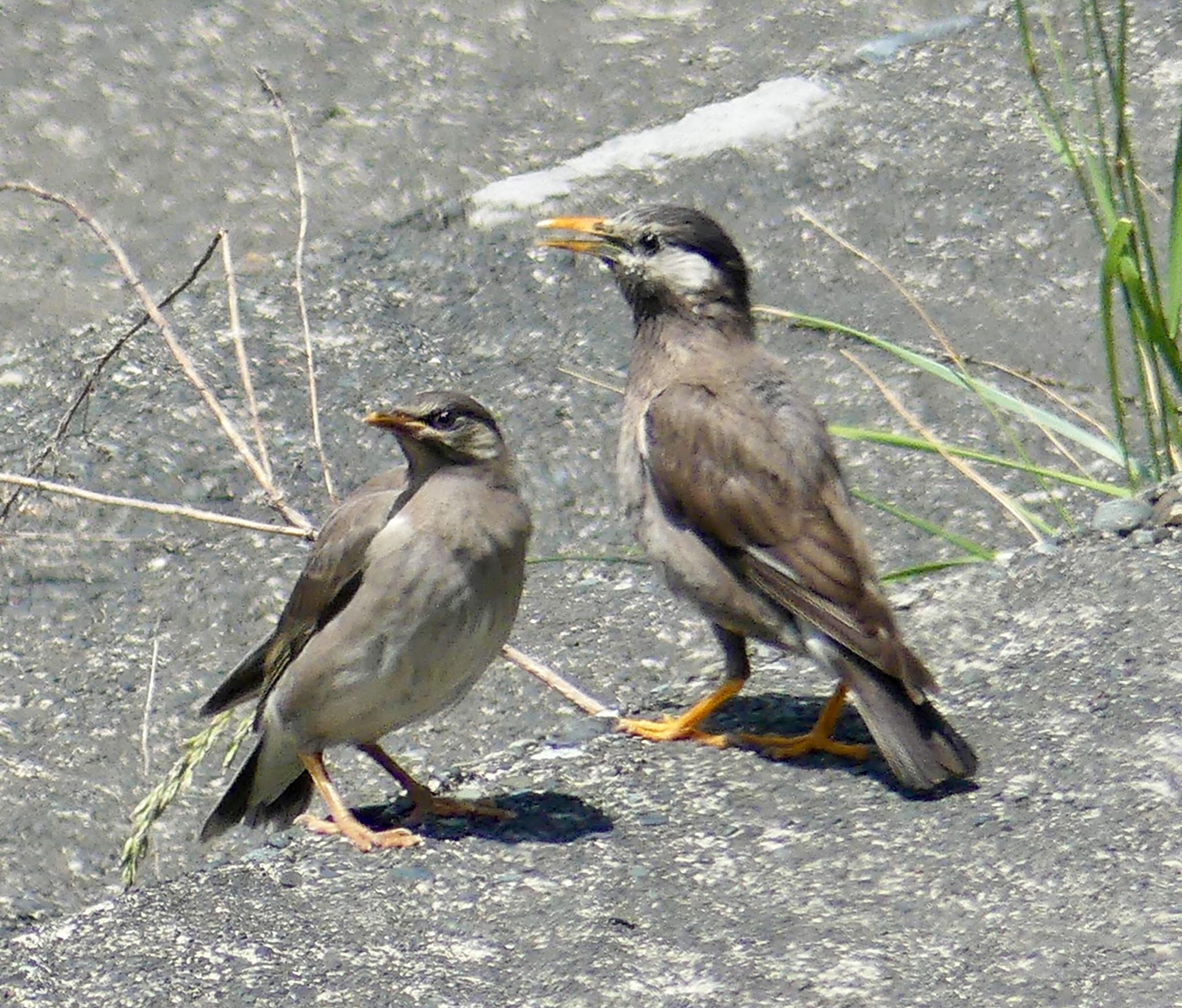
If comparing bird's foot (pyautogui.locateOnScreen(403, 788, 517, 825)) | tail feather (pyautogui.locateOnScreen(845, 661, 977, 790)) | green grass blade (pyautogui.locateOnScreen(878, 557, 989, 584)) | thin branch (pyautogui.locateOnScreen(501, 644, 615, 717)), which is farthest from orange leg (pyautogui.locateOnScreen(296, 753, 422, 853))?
green grass blade (pyautogui.locateOnScreen(878, 557, 989, 584))

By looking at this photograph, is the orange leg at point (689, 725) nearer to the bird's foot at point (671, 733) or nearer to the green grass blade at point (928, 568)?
the bird's foot at point (671, 733)

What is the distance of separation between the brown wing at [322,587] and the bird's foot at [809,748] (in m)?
0.95

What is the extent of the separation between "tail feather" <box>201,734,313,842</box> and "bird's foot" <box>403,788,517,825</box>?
372mm

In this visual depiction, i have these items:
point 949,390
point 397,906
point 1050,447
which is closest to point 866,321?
point 949,390

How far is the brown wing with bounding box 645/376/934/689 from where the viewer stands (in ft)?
13.5

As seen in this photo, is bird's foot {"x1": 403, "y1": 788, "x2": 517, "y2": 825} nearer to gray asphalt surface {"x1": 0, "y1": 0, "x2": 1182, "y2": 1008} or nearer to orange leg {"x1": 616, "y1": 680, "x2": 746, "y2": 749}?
gray asphalt surface {"x1": 0, "y1": 0, "x2": 1182, "y2": 1008}

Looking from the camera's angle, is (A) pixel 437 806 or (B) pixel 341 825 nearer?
(B) pixel 341 825

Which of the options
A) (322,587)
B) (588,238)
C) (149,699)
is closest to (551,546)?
(588,238)

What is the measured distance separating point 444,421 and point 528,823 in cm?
92

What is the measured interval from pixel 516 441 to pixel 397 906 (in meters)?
2.62

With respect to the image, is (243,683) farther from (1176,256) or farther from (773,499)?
(1176,256)

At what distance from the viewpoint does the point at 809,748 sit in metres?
4.11

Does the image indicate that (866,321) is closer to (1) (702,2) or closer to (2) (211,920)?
(1) (702,2)

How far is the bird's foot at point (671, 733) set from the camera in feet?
14.0
